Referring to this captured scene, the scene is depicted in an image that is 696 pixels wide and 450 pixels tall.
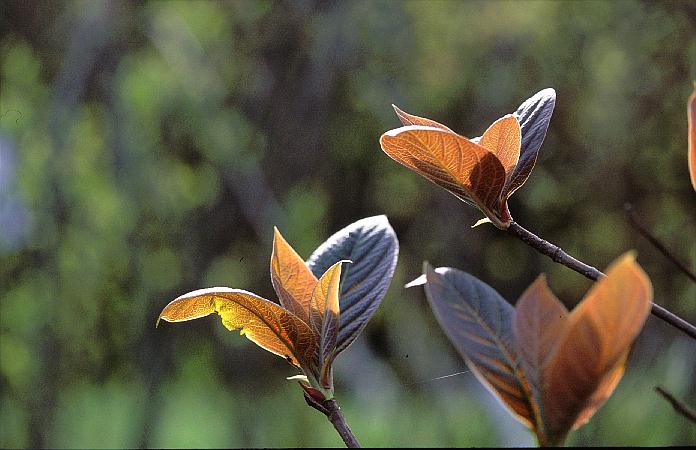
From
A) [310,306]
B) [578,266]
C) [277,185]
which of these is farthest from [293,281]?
[277,185]

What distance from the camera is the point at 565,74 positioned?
2.31 metres

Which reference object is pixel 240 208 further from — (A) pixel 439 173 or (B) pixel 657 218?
(A) pixel 439 173

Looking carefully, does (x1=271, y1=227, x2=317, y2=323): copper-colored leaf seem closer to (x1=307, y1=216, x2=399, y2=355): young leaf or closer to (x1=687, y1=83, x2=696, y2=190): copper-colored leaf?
(x1=307, y1=216, x2=399, y2=355): young leaf

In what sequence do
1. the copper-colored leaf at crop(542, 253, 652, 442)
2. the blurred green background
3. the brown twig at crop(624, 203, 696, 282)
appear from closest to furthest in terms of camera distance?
the copper-colored leaf at crop(542, 253, 652, 442) → the brown twig at crop(624, 203, 696, 282) → the blurred green background

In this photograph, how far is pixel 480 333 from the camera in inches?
12.2

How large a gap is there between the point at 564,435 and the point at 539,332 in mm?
35

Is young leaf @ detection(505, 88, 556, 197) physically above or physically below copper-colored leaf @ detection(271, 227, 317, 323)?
above

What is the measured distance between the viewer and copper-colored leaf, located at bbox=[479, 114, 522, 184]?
379 mm

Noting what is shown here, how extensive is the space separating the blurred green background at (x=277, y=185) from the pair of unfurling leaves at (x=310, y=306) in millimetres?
1683

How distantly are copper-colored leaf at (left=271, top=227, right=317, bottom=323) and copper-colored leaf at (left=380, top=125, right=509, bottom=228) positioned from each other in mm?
67

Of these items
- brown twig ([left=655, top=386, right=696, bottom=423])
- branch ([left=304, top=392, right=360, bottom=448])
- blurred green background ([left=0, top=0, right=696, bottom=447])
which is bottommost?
blurred green background ([left=0, top=0, right=696, bottom=447])

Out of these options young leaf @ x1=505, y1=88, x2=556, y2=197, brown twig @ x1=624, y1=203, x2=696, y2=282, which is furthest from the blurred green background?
young leaf @ x1=505, y1=88, x2=556, y2=197

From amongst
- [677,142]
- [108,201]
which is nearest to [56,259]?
[108,201]

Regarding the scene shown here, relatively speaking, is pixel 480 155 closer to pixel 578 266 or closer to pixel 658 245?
pixel 578 266
